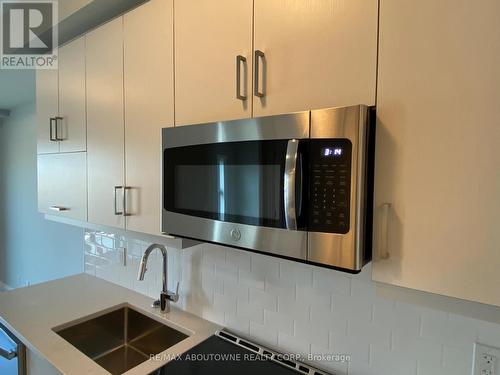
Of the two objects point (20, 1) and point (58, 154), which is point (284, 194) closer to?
point (58, 154)

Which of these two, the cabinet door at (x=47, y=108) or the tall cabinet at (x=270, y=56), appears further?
the cabinet door at (x=47, y=108)

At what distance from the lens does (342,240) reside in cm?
64

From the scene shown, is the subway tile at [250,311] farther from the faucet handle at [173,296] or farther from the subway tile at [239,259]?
the faucet handle at [173,296]

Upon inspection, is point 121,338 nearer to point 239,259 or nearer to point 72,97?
point 239,259

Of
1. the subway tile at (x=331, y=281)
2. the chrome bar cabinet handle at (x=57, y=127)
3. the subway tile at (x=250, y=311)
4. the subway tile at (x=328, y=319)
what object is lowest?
the subway tile at (x=250, y=311)

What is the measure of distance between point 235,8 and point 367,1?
39cm

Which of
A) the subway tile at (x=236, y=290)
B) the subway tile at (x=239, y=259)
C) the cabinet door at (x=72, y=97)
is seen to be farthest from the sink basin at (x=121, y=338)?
the cabinet door at (x=72, y=97)

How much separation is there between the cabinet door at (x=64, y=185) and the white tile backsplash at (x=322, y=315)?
1.59ft

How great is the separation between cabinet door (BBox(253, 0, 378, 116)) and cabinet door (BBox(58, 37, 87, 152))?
105cm

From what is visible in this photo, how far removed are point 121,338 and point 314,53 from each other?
1617mm

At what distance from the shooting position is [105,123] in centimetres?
133

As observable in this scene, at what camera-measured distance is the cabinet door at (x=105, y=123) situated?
49.8 inches

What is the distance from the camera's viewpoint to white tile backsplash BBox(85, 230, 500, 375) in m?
0.87

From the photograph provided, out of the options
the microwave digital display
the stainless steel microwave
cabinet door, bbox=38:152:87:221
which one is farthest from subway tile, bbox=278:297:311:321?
cabinet door, bbox=38:152:87:221
